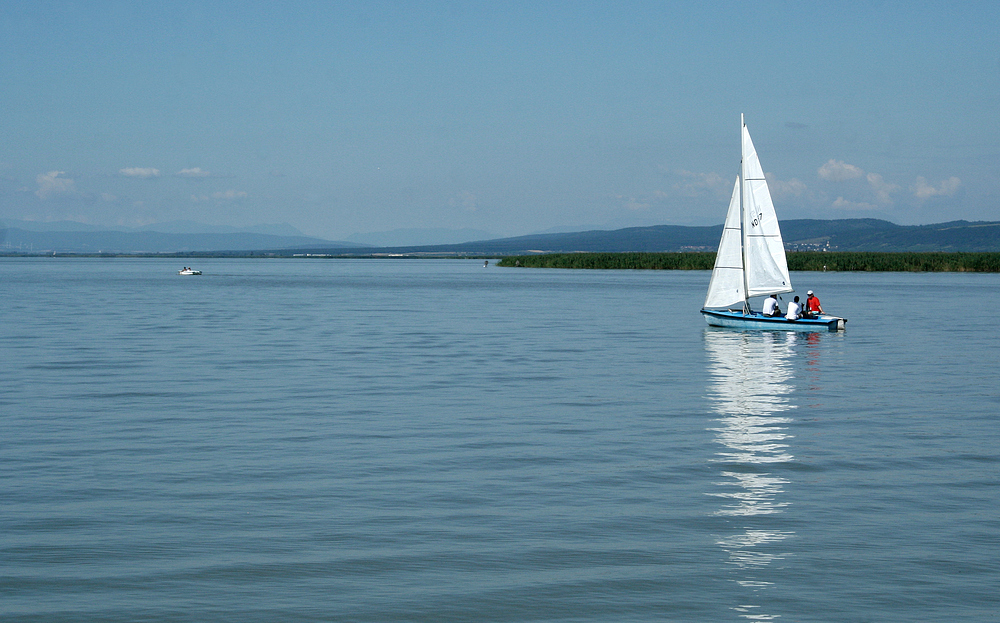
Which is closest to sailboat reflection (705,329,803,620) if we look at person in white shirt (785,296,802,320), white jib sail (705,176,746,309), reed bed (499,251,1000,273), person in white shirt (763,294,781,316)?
person in white shirt (785,296,802,320)

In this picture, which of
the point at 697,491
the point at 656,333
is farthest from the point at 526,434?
the point at 656,333

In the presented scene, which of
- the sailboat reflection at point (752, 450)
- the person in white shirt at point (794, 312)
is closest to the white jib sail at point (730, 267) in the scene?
the person in white shirt at point (794, 312)

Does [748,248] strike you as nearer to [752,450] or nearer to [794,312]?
[794,312]

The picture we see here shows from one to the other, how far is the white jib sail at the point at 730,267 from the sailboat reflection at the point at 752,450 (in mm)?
11304

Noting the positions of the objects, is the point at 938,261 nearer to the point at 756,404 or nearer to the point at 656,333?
the point at 656,333

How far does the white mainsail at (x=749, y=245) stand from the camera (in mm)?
52281

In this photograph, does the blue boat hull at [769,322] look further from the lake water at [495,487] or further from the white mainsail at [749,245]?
the lake water at [495,487]

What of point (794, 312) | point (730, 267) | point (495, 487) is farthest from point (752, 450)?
point (730, 267)

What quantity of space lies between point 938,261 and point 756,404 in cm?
13650

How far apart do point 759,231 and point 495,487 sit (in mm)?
38490

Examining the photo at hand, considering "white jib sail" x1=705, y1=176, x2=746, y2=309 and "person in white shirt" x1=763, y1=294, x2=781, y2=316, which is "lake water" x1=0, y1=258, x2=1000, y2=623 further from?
"white jib sail" x1=705, y1=176, x2=746, y2=309

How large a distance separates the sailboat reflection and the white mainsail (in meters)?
Answer: 11.3

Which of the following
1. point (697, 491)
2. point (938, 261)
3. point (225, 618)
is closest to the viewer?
point (225, 618)

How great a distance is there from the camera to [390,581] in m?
12.0
